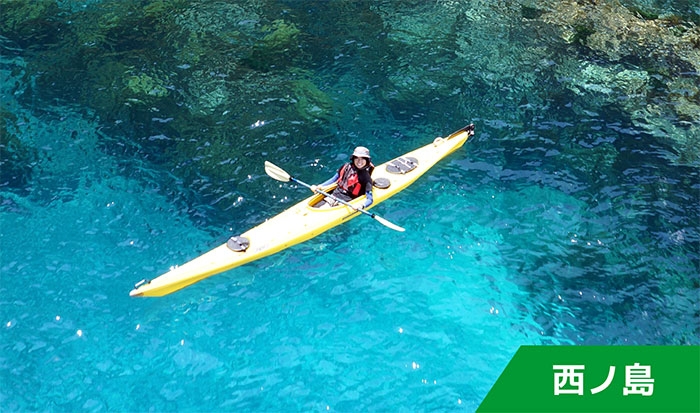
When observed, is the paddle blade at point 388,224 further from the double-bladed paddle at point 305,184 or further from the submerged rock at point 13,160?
the submerged rock at point 13,160

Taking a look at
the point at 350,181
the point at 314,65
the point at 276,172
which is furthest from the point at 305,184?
the point at 314,65

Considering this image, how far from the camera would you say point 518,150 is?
1902cm

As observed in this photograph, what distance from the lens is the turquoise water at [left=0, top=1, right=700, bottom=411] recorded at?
42.6 feet

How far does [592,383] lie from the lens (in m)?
12.4

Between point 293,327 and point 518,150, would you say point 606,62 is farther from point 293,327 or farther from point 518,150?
point 293,327

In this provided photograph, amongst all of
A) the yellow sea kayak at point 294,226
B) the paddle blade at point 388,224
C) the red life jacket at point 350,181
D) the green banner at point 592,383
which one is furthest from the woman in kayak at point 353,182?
the green banner at point 592,383

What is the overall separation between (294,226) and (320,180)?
273cm

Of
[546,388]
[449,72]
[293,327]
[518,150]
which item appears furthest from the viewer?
[449,72]

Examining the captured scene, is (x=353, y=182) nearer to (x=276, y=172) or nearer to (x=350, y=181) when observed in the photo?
(x=350, y=181)

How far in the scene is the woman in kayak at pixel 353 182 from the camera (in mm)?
16172

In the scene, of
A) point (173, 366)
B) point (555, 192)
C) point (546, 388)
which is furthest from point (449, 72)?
point (173, 366)

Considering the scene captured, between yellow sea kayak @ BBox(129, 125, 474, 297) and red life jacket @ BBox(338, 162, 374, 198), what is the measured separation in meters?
0.25

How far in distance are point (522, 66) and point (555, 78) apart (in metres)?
1.32

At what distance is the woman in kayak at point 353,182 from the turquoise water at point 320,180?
2.64ft
